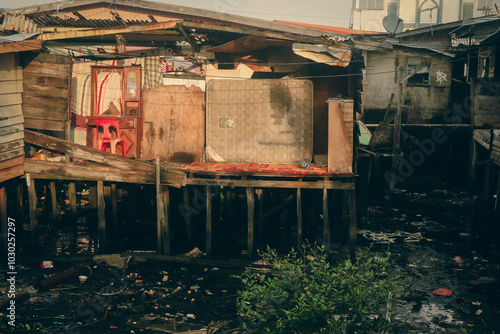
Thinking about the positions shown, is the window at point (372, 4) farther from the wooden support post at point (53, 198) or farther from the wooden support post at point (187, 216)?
the wooden support post at point (53, 198)

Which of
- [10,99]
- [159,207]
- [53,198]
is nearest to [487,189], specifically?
[159,207]

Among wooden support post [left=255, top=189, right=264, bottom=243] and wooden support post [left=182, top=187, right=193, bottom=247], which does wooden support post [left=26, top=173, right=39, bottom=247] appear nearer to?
wooden support post [left=182, top=187, right=193, bottom=247]

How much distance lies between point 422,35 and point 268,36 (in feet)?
39.6

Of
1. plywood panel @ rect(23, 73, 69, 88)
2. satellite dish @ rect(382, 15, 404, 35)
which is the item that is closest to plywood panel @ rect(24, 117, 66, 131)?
plywood panel @ rect(23, 73, 69, 88)

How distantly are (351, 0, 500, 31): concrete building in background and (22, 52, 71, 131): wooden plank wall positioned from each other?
2443 cm

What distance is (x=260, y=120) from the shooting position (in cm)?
1316

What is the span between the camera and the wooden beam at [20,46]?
34.7ft

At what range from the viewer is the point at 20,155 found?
37.9ft

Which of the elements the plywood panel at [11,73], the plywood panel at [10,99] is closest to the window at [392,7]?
the plywood panel at [11,73]

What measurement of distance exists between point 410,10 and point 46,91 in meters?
27.2

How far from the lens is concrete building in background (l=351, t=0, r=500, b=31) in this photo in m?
32.5

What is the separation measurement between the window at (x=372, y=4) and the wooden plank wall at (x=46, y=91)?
24839 mm

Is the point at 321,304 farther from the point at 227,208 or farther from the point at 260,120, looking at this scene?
the point at 227,208

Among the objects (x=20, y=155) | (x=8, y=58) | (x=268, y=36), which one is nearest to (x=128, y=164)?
(x=20, y=155)
